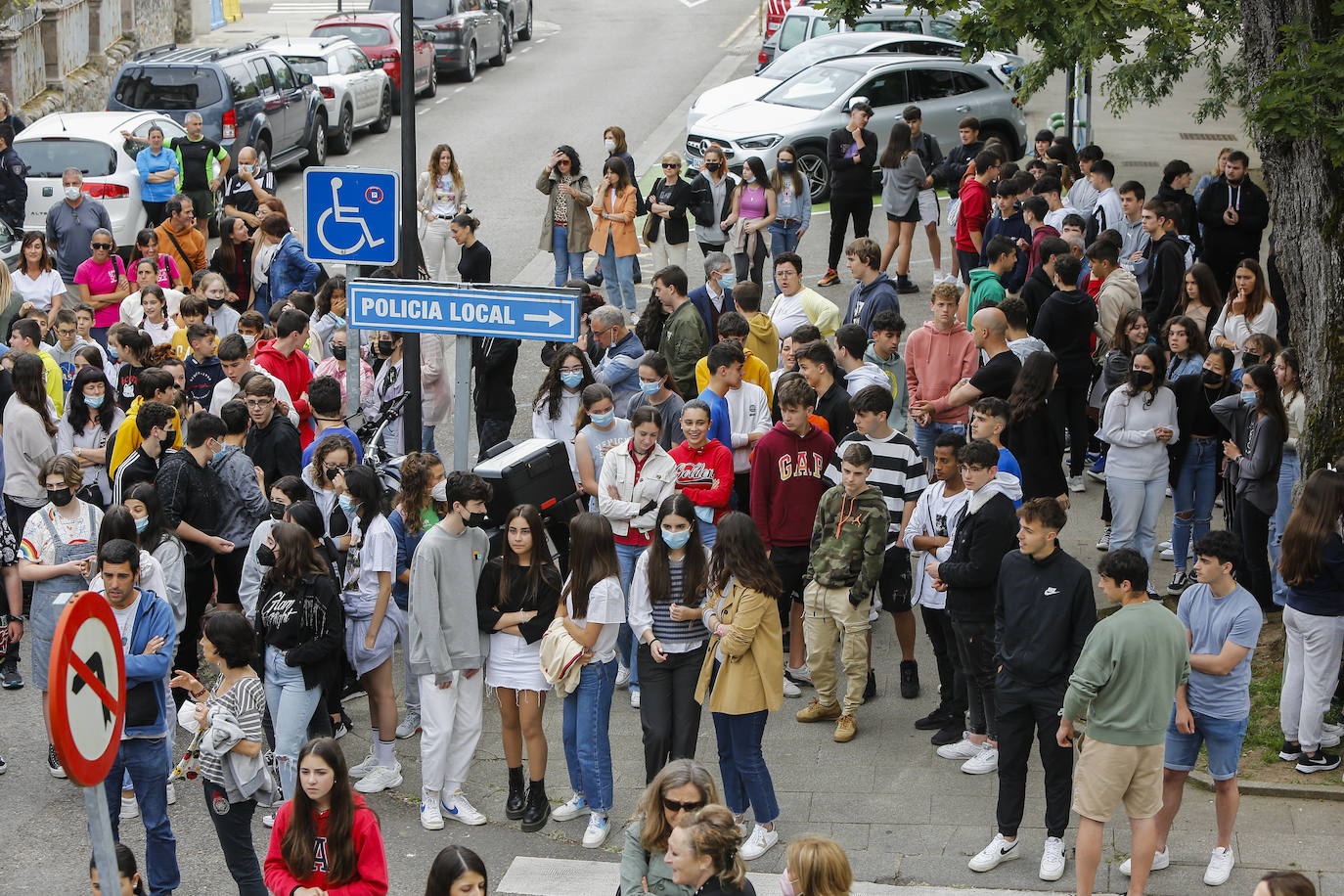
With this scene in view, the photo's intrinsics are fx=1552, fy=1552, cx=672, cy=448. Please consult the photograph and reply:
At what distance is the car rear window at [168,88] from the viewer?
21781 mm

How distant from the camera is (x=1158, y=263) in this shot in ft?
42.8

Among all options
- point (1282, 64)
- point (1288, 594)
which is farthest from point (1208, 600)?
point (1282, 64)

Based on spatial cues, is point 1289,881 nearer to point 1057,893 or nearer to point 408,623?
point 1057,893

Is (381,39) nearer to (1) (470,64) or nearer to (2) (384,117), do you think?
(2) (384,117)

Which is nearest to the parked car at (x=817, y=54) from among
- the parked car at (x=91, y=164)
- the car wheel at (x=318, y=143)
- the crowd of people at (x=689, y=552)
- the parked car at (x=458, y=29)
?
the car wheel at (x=318, y=143)

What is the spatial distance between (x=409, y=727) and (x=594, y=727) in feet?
5.79

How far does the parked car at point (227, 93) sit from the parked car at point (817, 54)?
6.12 meters

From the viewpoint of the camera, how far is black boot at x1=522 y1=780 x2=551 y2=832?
8453mm

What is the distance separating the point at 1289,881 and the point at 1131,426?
5.47m

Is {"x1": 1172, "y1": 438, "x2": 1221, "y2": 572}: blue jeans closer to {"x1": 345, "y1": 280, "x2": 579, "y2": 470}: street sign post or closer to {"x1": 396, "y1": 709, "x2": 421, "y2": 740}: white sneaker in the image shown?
{"x1": 345, "y1": 280, "x2": 579, "y2": 470}: street sign post

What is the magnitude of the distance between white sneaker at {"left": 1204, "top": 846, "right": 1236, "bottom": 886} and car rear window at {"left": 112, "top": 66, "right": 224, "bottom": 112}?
18061mm

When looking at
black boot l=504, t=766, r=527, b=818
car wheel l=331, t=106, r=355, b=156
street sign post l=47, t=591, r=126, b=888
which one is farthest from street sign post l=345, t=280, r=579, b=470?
car wheel l=331, t=106, r=355, b=156

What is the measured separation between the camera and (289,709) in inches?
315

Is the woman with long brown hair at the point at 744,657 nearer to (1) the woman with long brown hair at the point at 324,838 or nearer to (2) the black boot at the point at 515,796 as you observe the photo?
(2) the black boot at the point at 515,796
